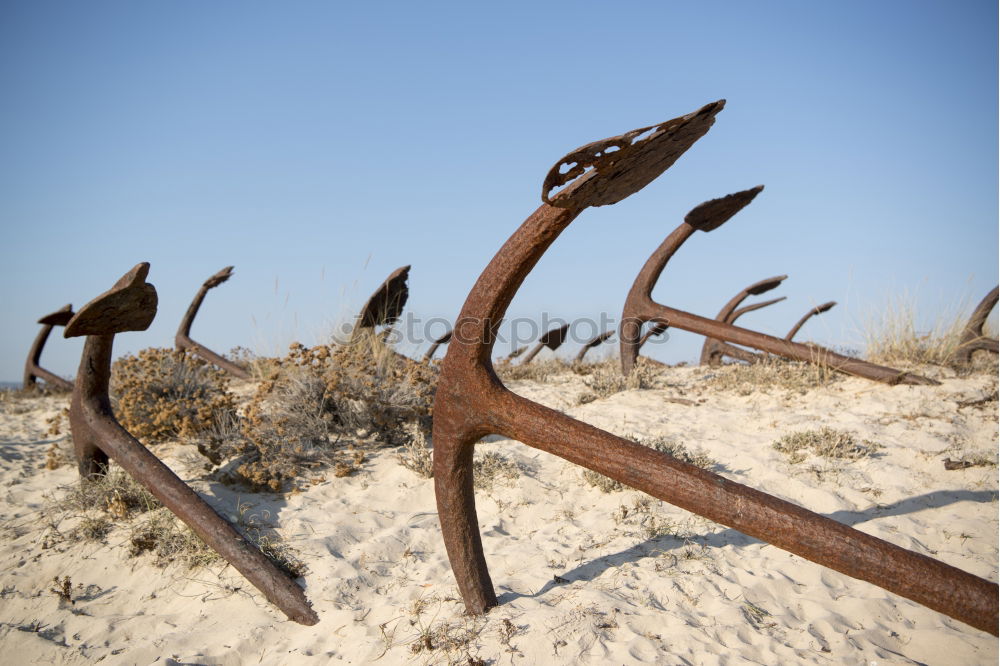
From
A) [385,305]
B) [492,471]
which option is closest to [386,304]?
[385,305]

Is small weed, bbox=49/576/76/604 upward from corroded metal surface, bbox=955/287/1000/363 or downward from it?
downward

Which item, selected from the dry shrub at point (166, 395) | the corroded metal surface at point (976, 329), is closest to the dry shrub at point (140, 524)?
the dry shrub at point (166, 395)

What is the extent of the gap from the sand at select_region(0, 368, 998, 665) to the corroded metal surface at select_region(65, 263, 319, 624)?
0.14 metres

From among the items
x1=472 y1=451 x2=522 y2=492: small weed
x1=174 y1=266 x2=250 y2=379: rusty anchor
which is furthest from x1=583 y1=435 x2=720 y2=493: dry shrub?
x1=174 y1=266 x2=250 y2=379: rusty anchor

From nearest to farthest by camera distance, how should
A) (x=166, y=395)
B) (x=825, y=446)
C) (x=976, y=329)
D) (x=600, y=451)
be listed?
1. (x=600, y=451)
2. (x=825, y=446)
3. (x=166, y=395)
4. (x=976, y=329)

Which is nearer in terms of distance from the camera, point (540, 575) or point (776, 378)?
point (540, 575)

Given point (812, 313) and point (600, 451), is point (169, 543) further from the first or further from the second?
point (812, 313)

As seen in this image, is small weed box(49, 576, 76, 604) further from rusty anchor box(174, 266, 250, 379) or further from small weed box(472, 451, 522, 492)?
rusty anchor box(174, 266, 250, 379)

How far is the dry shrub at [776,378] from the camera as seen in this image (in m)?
5.00

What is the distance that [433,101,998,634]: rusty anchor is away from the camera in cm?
132

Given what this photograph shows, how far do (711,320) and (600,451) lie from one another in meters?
3.18

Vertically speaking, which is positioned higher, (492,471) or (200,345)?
(200,345)

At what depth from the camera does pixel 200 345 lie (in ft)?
17.7

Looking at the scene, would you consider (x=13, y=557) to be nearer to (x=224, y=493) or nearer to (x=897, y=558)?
(x=224, y=493)
